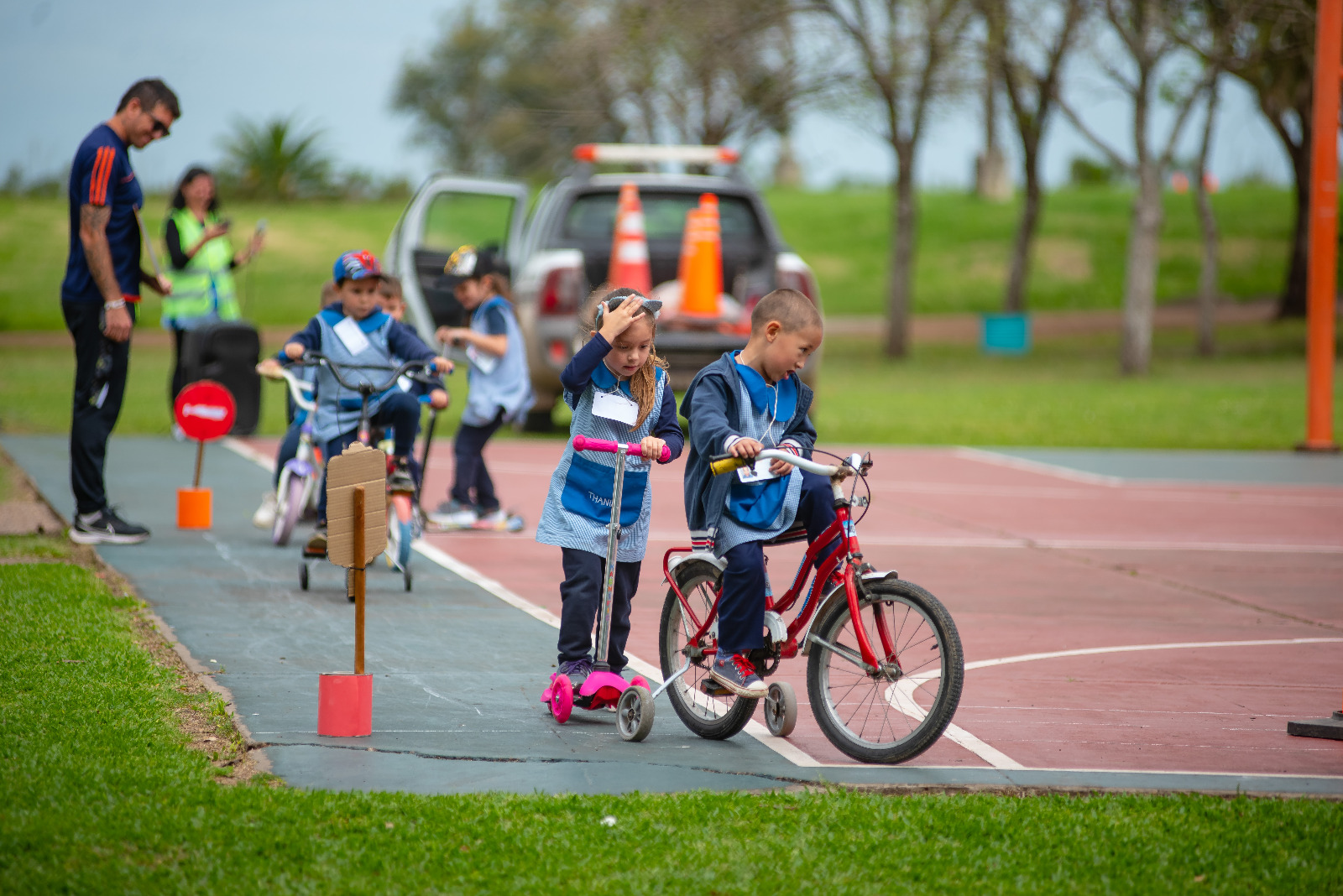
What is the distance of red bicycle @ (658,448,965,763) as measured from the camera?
4.96 m

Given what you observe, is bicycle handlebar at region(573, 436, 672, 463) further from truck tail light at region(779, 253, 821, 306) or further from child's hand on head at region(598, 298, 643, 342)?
truck tail light at region(779, 253, 821, 306)

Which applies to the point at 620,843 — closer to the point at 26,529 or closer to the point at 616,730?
the point at 616,730

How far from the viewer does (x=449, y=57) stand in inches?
2726

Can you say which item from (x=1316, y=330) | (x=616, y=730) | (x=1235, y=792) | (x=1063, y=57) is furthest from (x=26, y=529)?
(x=1063, y=57)

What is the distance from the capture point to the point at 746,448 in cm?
482

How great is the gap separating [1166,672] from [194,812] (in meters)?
4.19

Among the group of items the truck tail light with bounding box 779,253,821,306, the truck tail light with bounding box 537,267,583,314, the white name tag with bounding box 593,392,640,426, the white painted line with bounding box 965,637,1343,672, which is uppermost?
the truck tail light with bounding box 779,253,821,306

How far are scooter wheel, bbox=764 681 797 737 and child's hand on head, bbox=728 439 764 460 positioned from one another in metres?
0.91

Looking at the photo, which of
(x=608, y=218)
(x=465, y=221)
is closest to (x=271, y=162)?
(x=465, y=221)

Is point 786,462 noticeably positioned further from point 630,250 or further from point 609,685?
point 630,250

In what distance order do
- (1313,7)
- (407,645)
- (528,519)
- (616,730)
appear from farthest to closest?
(1313,7), (528,519), (407,645), (616,730)

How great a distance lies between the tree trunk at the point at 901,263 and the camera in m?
29.2

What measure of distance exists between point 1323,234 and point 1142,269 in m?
9.00

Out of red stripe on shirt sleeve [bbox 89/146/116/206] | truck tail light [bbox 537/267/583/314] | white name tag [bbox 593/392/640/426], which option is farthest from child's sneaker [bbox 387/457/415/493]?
truck tail light [bbox 537/267/583/314]
